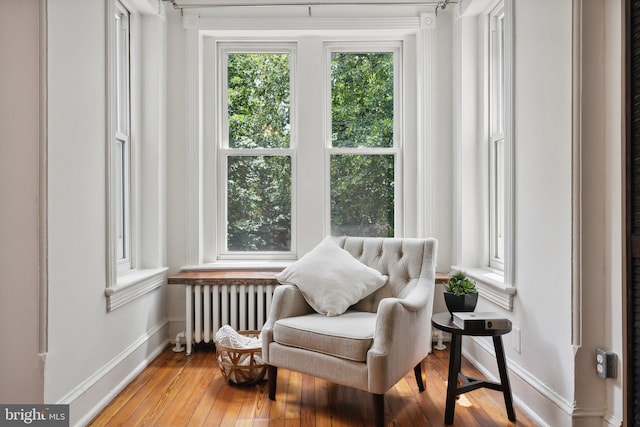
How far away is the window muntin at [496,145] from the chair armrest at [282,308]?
1.41m

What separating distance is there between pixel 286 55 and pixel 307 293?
2.04 m

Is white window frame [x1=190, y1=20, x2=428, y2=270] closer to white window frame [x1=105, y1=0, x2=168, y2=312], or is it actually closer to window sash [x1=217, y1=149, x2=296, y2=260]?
window sash [x1=217, y1=149, x2=296, y2=260]

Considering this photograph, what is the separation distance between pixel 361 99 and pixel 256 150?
0.96 metres

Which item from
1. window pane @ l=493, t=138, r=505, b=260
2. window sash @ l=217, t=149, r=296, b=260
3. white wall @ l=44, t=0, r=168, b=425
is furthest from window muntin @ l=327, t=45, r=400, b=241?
white wall @ l=44, t=0, r=168, b=425

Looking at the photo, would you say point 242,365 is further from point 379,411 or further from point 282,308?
point 379,411

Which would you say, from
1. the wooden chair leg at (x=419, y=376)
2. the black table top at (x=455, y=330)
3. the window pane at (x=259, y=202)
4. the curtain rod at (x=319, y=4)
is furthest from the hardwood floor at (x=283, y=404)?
the curtain rod at (x=319, y=4)

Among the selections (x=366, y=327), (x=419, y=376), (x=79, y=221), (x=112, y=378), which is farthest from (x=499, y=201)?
(x=112, y=378)

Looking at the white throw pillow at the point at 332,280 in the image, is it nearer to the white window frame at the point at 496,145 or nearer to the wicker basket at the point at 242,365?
the wicker basket at the point at 242,365

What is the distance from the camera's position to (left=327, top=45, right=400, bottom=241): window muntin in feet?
10.9

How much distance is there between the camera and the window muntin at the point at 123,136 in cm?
278

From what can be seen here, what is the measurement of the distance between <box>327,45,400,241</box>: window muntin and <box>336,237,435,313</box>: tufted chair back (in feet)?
2.38

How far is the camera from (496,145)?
9.39 ft

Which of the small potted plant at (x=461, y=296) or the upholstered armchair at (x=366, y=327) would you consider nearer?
the upholstered armchair at (x=366, y=327)

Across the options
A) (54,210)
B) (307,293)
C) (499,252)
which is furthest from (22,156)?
(499,252)
